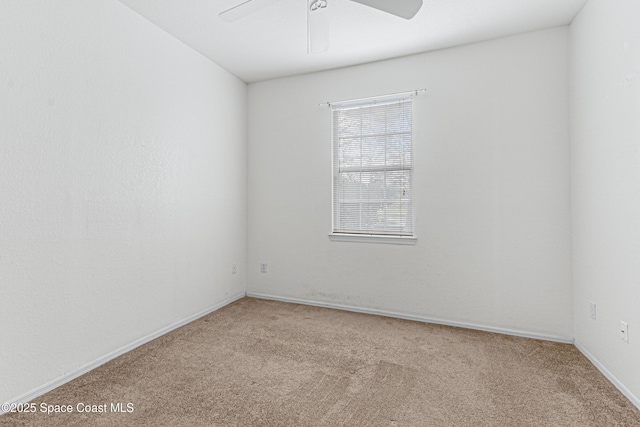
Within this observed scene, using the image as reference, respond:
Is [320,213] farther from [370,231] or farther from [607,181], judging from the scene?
[607,181]

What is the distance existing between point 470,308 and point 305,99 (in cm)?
276

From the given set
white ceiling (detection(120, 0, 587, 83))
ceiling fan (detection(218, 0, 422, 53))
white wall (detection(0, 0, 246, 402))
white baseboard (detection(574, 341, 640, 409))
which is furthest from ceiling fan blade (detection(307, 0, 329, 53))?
white baseboard (detection(574, 341, 640, 409))

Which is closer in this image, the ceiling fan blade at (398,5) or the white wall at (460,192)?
the ceiling fan blade at (398,5)

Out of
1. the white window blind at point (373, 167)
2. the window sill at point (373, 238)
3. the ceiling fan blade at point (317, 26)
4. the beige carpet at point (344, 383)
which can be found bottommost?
the beige carpet at point (344, 383)

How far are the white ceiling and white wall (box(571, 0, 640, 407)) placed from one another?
502mm

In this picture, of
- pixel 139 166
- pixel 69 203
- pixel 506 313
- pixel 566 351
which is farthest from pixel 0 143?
pixel 566 351

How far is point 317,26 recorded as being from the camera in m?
1.79

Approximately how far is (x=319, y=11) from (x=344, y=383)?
2.23 metres

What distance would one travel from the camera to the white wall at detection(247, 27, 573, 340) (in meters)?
2.70

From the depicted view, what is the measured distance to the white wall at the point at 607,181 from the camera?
1.83 metres

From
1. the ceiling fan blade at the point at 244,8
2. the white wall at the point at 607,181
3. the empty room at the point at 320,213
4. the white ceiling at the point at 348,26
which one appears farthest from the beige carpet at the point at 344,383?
the white ceiling at the point at 348,26

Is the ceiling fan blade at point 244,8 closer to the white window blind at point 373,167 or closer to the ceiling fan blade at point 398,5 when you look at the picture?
the ceiling fan blade at point 398,5

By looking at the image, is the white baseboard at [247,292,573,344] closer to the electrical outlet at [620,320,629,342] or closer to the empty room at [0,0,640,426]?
the empty room at [0,0,640,426]

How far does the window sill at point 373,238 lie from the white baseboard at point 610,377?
1.50m
